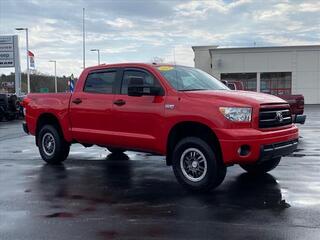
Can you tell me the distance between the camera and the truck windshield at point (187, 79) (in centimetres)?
798

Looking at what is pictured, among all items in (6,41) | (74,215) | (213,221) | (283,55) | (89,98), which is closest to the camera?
(213,221)

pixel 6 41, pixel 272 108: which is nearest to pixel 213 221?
pixel 272 108

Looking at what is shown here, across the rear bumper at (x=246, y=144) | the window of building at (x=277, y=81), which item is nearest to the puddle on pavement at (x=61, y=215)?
the rear bumper at (x=246, y=144)

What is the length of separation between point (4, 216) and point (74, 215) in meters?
0.89

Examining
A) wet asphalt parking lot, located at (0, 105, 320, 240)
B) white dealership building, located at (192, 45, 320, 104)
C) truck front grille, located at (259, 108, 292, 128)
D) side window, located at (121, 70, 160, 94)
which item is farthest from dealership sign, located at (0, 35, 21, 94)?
truck front grille, located at (259, 108, 292, 128)

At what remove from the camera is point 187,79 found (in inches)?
324

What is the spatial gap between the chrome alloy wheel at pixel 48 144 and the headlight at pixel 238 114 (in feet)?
15.1

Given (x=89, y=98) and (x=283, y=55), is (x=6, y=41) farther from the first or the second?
(x=89, y=98)

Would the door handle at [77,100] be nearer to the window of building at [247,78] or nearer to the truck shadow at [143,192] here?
the truck shadow at [143,192]

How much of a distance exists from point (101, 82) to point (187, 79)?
5.86ft

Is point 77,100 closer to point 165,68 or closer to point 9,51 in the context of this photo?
point 165,68

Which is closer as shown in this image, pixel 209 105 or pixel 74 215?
pixel 74 215

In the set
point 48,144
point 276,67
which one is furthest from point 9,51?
point 48,144

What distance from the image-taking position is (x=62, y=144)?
1020cm
